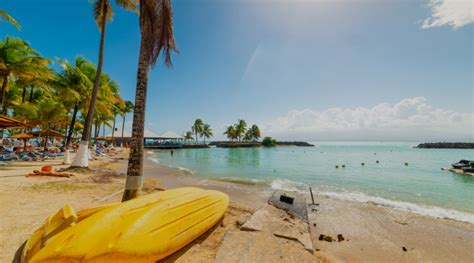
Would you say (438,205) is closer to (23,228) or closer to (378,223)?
(378,223)

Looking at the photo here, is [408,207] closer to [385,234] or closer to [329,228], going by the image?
[385,234]

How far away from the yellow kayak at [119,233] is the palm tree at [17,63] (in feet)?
55.4

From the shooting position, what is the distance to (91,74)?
16.4 m

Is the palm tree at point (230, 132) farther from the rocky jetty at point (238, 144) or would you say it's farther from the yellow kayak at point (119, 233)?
the yellow kayak at point (119, 233)

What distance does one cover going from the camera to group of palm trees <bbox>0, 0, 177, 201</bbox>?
4836 mm

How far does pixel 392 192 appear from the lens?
37.1 feet

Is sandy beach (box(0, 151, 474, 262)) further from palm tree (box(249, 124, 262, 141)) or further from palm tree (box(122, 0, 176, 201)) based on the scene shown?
palm tree (box(249, 124, 262, 141))

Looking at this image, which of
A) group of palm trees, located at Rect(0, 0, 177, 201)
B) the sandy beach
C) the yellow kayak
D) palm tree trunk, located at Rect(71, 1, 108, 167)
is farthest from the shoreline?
palm tree trunk, located at Rect(71, 1, 108, 167)

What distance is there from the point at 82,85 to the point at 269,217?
54.8ft

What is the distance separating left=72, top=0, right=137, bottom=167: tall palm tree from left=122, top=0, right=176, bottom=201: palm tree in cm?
759

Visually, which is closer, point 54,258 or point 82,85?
point 54,258

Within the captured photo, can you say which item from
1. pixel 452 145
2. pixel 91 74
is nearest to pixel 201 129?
pixel 91 74

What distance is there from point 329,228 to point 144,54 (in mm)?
7707

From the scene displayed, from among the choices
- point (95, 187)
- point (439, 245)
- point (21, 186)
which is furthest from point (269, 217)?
point (21, 186)
